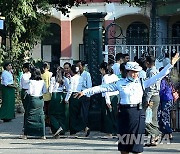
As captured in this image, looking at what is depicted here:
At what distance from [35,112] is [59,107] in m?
0.65

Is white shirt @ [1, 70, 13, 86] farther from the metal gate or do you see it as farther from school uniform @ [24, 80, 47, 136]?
school uniform @ [24, 80, 47, 136]

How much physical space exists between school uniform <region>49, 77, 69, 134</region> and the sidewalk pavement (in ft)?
0.98

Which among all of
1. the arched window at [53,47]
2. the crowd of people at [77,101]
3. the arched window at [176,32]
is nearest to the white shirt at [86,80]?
the crowd of people at [77,101]

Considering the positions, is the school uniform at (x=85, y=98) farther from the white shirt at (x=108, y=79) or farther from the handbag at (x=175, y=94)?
the handbag at (x=175, y=94)

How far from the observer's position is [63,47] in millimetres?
37031

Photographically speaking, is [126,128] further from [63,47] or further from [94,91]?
[63,47]

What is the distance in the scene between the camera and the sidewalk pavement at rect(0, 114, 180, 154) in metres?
12.2

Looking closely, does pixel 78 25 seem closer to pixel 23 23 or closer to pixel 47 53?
pixel 47 53

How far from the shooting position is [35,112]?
46.3 ft

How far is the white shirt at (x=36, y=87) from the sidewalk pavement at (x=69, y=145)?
1086mm

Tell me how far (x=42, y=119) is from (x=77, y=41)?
961 inches

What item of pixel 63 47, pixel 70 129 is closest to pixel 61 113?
pixel 70 129

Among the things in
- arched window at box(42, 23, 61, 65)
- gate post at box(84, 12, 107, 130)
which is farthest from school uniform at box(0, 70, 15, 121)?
arched window at box(42, 23, 61, 65)

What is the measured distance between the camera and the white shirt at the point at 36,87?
550 inches
